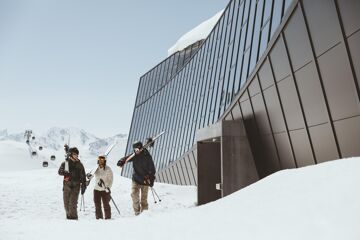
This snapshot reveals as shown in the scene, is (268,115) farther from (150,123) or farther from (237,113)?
(150,123)

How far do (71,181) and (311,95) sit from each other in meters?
6.37

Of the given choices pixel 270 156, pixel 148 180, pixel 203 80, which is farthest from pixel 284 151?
pixel 203 80

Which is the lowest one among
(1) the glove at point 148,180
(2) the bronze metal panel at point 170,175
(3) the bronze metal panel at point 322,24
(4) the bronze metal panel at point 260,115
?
(2) the bronze metal panel at point 170,175

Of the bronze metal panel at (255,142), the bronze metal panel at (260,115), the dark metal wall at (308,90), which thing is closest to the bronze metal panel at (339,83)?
the dark metal wall at (308,90)

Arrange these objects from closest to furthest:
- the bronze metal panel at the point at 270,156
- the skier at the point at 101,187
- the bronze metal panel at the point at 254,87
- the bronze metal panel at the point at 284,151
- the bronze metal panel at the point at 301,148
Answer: the bronze metal panel at the point at 301,148 → the skier at the point at 101,187 → the bronze metal panel at the point at 284,151 → the bronze metal panel at the point at 270,156 → the bronze metal panel at the point at 254,87

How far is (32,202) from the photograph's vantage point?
A: 545 inches

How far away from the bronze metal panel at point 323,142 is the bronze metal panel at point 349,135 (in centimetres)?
30

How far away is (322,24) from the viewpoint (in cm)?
750

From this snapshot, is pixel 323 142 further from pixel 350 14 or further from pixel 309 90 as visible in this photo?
pixel 350 14

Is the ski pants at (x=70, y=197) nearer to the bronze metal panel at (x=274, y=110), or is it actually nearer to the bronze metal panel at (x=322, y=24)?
the bronze metal panel at (x=274, y=110)

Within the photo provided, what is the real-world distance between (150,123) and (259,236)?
111 ft

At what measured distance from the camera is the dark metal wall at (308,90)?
22.4ft

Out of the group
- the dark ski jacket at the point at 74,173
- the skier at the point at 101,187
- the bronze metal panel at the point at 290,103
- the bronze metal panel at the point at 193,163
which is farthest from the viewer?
the bronze metal panel at the point at 193,163

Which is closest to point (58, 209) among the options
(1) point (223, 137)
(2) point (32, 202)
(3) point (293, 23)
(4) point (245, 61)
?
(2) point (32, 202)
